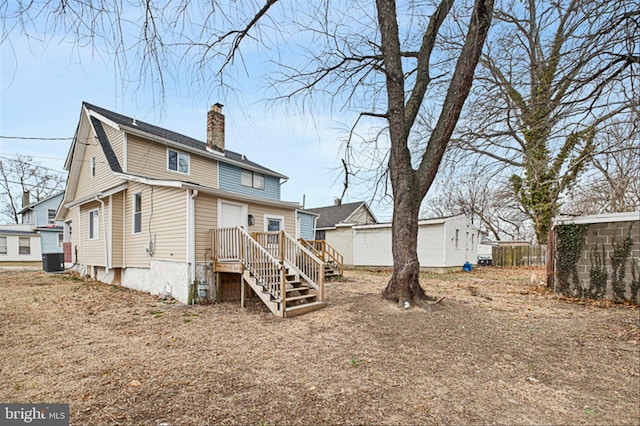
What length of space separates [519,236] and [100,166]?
1571 inches

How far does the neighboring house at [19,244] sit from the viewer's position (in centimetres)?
2212

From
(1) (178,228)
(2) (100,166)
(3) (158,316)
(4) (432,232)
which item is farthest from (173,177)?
(4) (432,232)

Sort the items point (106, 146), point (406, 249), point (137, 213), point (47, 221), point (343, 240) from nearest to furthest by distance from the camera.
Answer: point (406, 249)
point (137, 213)
point (106, 146)
point (343, 240)
point (47, 221)

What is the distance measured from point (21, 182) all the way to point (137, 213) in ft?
94.0

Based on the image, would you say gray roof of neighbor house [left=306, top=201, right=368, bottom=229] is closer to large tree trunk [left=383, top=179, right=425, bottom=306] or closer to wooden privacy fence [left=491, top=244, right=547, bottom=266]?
wooden privacy fence [left=491, top=244, right=547, bottom=266]

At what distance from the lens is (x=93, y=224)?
11852 millimetres

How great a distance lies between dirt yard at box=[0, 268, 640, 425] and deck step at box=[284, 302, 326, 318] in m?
0.33

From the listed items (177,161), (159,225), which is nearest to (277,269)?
(159,225)

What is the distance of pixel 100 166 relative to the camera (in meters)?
11.6

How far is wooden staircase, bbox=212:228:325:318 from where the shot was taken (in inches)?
255

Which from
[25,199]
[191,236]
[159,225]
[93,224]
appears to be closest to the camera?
[191,236]

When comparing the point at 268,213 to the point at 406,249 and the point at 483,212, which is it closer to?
the point at 406,249

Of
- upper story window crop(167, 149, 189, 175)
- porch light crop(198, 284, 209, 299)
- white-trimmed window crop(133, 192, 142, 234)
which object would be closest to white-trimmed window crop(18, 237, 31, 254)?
upper story window crop(167, 149, 189, 175)

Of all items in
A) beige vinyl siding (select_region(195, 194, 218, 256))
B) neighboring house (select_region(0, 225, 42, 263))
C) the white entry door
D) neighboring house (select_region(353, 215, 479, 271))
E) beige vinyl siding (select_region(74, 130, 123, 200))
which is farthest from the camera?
neighboring house (select_region(0, 225, 42, 263))
